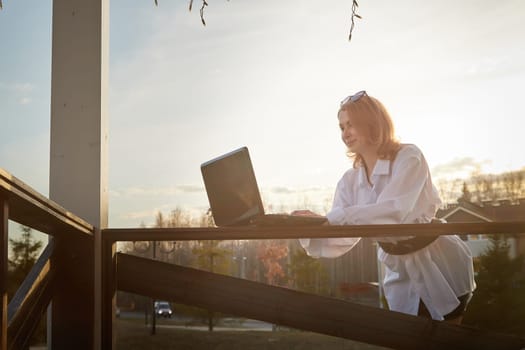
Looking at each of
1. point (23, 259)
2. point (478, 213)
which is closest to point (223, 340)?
point (23, 259)

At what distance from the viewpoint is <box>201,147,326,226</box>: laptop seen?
237cm

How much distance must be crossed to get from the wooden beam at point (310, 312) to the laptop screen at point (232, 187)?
0.25 metres

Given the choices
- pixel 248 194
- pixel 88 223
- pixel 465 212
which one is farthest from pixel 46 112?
pixel 465 212

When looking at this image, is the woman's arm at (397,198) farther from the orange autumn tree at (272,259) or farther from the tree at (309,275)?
the orange autumn tree at (272,259)

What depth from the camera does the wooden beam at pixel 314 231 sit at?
2.06 meters

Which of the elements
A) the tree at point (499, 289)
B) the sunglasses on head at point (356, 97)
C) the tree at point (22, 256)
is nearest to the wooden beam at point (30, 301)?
the sunglasses on head at point (356, 97)

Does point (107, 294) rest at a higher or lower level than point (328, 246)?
lower

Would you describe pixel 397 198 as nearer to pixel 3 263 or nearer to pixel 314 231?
pixel 314 231

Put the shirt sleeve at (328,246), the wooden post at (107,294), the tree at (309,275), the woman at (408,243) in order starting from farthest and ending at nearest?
the tree at (309,275), the shirt sleeve at (328,246), the woman at (408,243), the wooden post at (107,294)

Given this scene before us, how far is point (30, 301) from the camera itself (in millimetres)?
1756

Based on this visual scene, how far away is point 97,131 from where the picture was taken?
231cm

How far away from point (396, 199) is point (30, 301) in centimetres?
131

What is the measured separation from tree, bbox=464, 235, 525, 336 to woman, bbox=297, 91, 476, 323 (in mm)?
14695

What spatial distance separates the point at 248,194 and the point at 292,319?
487mm
